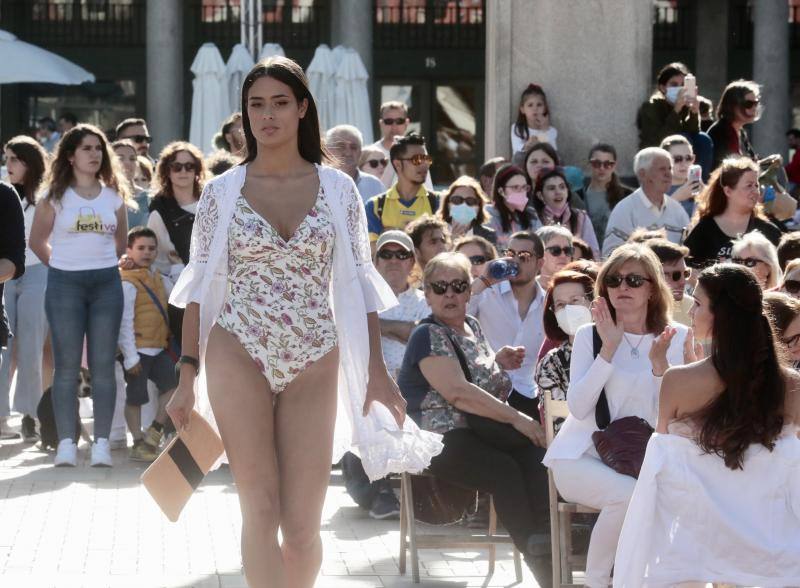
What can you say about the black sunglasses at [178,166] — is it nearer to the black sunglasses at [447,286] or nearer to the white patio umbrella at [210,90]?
the black sunglasses at [447,286]

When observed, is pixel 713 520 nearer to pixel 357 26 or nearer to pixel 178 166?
pixel 178 166

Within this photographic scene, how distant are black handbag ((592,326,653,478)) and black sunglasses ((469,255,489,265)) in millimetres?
3293

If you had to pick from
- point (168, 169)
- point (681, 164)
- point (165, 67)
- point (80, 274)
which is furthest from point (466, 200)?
point (165, 67)

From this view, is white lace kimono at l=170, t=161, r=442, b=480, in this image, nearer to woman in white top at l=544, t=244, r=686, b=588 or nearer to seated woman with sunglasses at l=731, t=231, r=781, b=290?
woman in white top at l=544, t=244, r=686, b=588

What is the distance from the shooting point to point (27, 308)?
12.2 meters

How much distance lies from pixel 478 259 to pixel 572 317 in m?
2.30

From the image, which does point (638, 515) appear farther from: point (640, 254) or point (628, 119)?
point (628, 119)

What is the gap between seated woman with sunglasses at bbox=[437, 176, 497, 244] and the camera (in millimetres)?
11305

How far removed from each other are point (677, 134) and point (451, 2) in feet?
79.0

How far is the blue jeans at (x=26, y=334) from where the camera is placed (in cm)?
1218

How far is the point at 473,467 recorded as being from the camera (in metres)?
7.81

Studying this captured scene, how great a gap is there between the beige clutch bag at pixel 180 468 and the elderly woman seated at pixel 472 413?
6.40ft

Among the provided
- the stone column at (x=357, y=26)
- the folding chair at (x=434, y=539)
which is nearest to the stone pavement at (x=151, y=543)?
the folding chair at (x=434, y=539)

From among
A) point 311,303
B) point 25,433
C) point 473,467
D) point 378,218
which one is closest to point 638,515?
point 311,303
